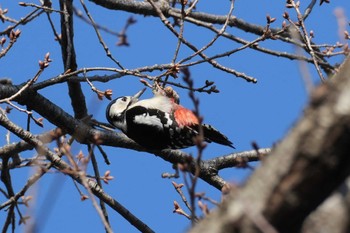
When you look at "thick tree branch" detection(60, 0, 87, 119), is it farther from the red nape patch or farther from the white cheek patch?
the red nape patch

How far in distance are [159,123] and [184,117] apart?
0.28 m

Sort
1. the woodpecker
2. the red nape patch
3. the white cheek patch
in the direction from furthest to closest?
the white cheek patch < the red nape patch < the woodpecker

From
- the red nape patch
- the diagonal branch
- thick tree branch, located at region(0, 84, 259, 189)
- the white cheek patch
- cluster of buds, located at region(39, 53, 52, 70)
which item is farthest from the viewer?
the white cheek patch

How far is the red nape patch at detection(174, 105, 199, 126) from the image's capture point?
6.56m

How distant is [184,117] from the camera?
6.60m

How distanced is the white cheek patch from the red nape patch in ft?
0.62

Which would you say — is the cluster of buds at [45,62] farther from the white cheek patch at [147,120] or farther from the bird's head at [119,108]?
the bird's head at [119,108]

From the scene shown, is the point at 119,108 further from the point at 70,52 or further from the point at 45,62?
the point at 45,62

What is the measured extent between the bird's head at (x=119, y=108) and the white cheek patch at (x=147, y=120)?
1.02 feet

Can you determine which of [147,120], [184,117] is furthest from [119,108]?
[184,117]

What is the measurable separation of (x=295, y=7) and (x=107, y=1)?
74.8 inches

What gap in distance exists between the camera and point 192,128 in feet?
21.5

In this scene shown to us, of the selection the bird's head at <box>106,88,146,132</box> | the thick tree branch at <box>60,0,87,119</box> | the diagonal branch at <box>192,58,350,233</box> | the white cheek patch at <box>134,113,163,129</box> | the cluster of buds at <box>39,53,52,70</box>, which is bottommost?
the diagonal branch at <box>192,58,350,233</box>

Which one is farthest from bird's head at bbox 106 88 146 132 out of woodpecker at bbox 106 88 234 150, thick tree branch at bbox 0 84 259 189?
thick tree branch at bbox 0 84 259 189
